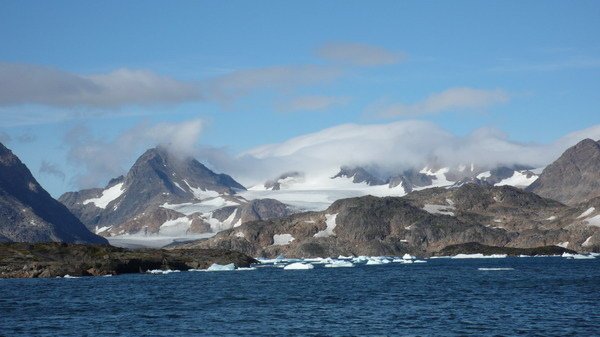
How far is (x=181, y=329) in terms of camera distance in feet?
316

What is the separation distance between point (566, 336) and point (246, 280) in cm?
11354

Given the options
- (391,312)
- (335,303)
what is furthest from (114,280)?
(391,312)

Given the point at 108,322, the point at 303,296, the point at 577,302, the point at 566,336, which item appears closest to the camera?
the point at 566,336

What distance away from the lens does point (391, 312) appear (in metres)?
110

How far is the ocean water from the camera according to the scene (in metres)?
94.4

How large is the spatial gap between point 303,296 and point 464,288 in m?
27.5

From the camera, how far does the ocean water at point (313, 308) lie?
9438 centimetres

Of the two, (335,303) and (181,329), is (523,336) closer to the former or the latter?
(181,329)

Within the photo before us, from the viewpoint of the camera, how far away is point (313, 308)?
4646 inches

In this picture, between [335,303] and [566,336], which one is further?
[335,303]

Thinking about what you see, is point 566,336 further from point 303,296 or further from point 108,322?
point 303,296

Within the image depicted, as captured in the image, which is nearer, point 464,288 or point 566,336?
point 566,336

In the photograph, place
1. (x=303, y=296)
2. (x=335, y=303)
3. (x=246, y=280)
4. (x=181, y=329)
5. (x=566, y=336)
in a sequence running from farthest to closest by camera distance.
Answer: (x=246, y=280), (x=303, y=296), (x=335, y=303), (x=181, y=329), (x=566, y=336)

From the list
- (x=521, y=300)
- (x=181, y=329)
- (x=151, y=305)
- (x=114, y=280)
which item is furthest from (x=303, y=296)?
(x=114, y=280)
